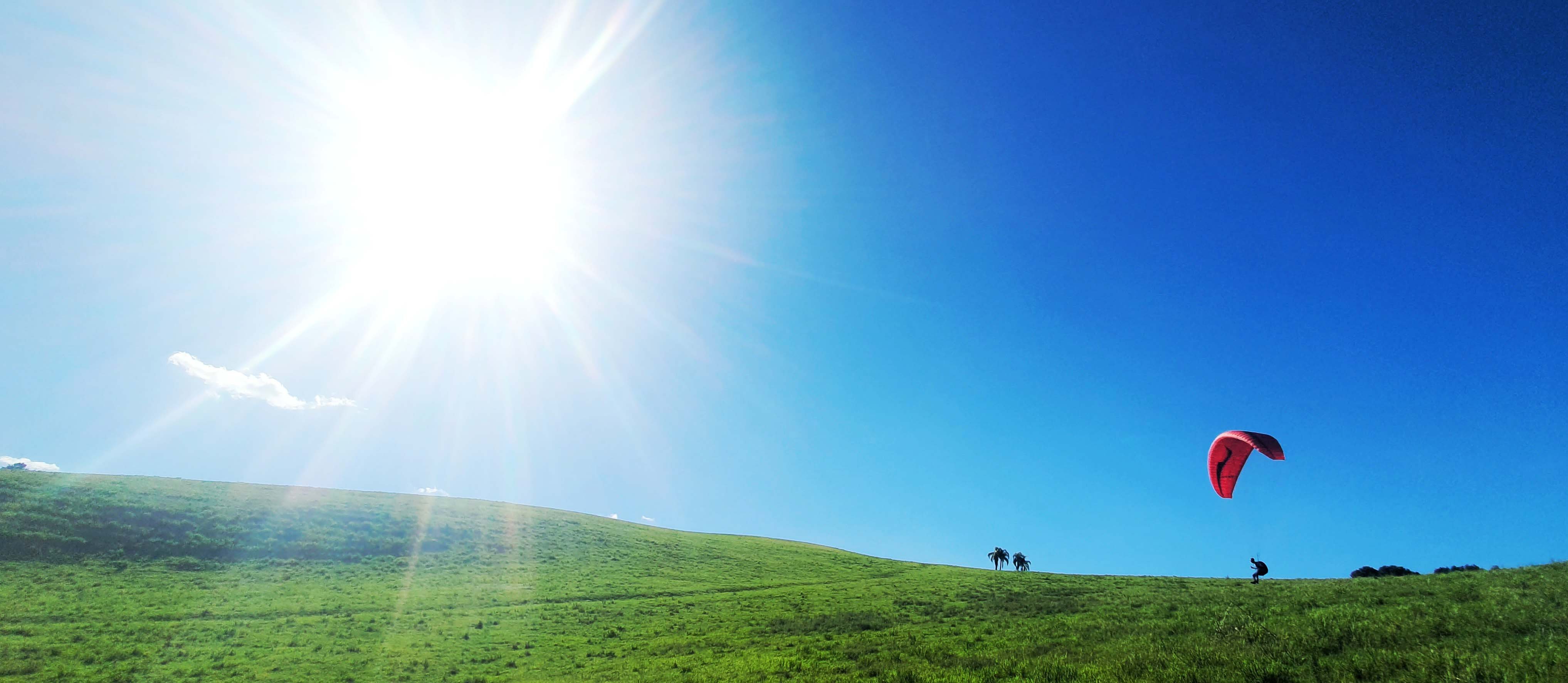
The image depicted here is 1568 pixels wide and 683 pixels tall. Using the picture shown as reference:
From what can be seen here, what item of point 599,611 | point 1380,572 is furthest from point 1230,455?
point 599,611

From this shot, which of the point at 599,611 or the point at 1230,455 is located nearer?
the point at 1230,455

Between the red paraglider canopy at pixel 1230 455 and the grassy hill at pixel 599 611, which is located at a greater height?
the red paraglider canopy at pixel 1230 455

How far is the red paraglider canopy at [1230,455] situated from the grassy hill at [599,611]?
5620 mm

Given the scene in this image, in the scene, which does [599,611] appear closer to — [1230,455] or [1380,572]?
[1230,455]

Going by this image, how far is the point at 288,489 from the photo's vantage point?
65.1 m

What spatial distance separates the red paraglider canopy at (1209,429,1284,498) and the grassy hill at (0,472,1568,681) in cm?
562

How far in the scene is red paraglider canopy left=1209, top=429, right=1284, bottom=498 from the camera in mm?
28000

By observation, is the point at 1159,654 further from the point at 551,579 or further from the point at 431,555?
the point at 431,555

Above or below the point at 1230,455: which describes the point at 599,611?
below

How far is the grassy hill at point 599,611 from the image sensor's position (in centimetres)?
1706

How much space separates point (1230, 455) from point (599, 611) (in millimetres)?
37794

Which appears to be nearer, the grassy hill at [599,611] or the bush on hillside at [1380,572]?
the grassy hill at [599,611]

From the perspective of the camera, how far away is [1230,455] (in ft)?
102

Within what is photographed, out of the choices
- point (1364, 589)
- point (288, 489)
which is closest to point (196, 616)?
point (288, 489)
